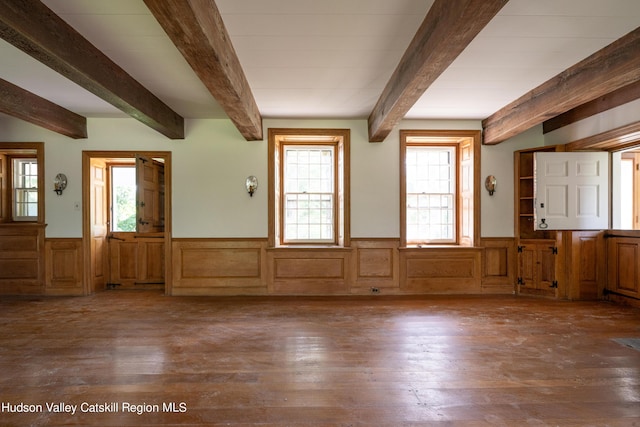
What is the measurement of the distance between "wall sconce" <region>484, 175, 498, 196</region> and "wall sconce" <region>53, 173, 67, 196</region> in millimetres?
6700

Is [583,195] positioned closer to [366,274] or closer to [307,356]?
[366,274]

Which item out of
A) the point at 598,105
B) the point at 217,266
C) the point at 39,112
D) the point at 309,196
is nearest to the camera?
the point at 39,112

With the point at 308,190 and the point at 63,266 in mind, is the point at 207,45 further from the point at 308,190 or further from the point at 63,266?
the point at 63,266

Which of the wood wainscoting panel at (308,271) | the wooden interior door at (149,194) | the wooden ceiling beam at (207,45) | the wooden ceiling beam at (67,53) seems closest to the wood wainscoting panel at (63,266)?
the wooden interior door at (149,194)

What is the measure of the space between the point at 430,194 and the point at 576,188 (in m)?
2.00

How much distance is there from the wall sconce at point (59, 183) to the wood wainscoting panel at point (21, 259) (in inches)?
23.9

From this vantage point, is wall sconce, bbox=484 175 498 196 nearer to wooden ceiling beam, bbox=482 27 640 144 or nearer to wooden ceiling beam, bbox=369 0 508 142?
wooden ceiling beam, bbox=482 27 640 144

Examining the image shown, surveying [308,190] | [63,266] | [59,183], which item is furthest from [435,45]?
[63,266]

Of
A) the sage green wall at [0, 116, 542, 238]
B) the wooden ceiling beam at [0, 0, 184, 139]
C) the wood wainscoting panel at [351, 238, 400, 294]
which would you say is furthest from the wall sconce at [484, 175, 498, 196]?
the wooden ceiling beam at [0, 0, 184, 139]

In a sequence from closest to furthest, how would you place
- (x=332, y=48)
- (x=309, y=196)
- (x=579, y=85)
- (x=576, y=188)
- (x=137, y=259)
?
(x=332, y=48)
(x=579, y=85)
(x=576, y=188)
(x=309, y=196)
(x=137, y=259)

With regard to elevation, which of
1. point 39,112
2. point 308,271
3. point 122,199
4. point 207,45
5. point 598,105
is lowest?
point 308,271

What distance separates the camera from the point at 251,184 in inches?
197

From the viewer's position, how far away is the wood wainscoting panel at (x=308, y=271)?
5.05 metres

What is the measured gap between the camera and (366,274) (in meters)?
5.09
